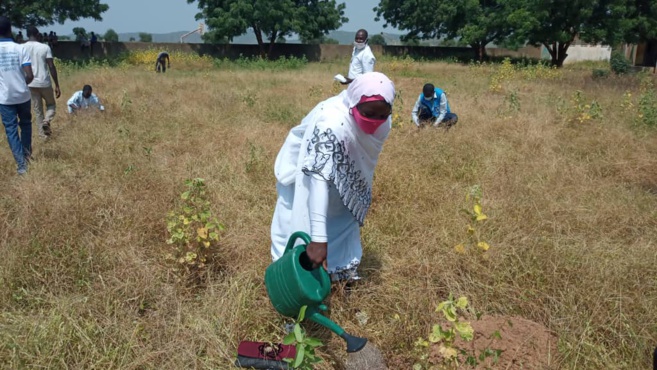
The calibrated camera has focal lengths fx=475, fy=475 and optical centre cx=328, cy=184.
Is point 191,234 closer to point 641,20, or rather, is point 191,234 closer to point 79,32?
point 641,20

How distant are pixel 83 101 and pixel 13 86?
234cm

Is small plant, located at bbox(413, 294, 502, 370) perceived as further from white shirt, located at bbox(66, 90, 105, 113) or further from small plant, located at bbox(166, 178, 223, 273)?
white shirt, located at bbox(66, 90, 105, 113)

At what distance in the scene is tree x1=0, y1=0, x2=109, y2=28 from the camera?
16531 millimetres

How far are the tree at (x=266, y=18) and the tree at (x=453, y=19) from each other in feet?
16.9

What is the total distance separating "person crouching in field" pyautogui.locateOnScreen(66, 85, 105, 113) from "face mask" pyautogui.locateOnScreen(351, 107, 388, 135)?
5.37 meters

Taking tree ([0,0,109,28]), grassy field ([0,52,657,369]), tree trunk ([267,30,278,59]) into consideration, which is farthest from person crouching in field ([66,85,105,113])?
tree trunk ([267,30,278,59])

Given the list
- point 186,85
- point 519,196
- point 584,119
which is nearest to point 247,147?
point 519,196

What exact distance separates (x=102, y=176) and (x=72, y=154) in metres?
0.86

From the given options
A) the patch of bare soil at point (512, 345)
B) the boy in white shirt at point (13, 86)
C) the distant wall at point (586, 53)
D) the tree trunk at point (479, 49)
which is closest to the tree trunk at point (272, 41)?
the tree trunk at point (479, 49)

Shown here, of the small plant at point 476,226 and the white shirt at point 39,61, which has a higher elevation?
the white shirt at point 39,61

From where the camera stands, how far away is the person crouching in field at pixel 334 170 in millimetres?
1937

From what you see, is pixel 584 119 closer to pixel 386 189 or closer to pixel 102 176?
pixel 386 189

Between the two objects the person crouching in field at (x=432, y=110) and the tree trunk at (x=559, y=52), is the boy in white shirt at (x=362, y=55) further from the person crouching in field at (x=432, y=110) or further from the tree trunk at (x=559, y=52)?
the tree trunk at (x=559, y=52)

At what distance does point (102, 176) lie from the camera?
3979mm
